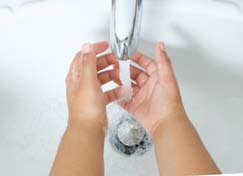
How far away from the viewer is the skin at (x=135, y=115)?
517mm

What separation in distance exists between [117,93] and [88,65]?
0.32 ft

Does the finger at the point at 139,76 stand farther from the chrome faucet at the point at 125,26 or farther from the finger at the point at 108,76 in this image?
the chrome faucet at the point at 125,26

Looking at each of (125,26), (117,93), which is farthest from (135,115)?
(125,26)

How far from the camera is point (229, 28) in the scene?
62cm

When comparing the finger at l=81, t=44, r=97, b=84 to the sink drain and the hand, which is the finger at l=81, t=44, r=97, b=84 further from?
the sink drain

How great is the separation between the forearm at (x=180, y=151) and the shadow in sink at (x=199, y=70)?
128 millimetres

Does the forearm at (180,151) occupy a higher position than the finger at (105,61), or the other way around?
the finger at (105,61)

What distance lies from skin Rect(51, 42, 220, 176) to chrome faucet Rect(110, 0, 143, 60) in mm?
99

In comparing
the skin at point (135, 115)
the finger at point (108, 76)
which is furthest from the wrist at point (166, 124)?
the finger at point (108, 76)

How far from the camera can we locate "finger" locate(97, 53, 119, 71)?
2.10ft

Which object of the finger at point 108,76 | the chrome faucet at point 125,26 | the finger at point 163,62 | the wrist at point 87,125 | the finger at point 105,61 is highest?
Answer: the chrome faucet at point 125,26

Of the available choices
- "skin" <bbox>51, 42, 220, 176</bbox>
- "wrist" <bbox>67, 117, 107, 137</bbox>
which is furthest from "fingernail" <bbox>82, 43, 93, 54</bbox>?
"wrist" <bbox>67, 117, 107, 137</bbox>

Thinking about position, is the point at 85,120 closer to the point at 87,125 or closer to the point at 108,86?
the point at 87,125

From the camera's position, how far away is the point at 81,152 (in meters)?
0.53
